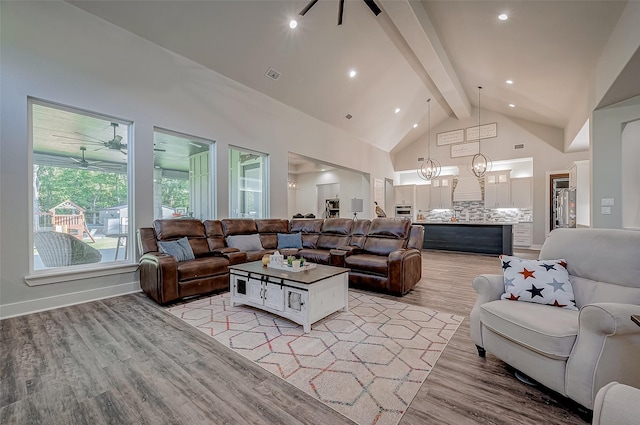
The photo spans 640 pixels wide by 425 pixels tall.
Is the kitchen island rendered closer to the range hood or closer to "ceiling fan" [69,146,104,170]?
the range hood

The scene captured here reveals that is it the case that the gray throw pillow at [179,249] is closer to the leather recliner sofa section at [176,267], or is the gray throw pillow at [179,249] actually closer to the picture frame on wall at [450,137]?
the leather recliner sofa section at [176,267]

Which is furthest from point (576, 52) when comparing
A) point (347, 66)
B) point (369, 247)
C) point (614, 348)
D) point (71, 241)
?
point (71, 241)

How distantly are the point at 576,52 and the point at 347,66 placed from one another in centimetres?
371

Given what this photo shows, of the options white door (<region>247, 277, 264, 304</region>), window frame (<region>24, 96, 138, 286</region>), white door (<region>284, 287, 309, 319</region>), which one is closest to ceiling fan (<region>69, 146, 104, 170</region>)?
window frame (<region>24, 96, 138, 286</region>)

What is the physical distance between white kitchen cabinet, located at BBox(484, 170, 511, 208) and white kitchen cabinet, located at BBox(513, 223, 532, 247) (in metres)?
0.72

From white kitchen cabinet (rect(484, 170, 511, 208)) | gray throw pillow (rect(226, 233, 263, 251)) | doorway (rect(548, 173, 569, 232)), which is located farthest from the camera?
white kitchen cabinet (rect(484, 170, 511, 208))

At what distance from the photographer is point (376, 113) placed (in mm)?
7824

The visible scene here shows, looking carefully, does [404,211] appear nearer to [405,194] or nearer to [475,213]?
[405,194]

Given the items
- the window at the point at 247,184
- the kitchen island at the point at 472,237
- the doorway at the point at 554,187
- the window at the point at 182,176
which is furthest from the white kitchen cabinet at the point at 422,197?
the window at the point at 182,176

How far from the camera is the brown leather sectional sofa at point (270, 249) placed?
3465 mm

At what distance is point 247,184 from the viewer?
5.92 metres

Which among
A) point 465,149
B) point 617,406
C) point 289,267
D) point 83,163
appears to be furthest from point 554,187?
point 83,163

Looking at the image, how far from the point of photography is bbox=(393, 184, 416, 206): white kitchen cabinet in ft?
34.5

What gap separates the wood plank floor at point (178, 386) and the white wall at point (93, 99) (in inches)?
Answer: 34.8
